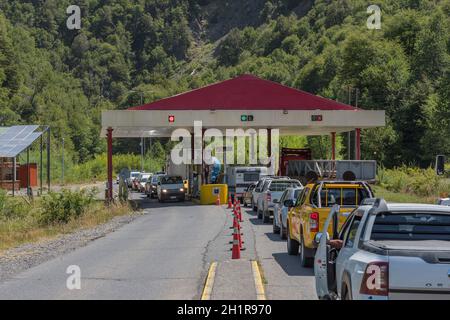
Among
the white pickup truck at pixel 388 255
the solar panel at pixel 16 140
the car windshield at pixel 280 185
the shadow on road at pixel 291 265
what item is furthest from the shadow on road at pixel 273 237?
the solar panel at pixel 16 140

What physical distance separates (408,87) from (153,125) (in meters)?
44.9

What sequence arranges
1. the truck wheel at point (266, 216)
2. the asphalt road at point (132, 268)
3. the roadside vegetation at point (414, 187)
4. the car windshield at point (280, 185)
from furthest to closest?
the roadside vegetation at point (414, 187), the car windshield at point (280, 185), the truck wheel at point (266, 216), the asphalt road at point (132, 268)

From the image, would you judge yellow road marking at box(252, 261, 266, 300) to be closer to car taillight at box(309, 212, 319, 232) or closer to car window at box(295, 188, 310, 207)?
car taillight at box(309, 212, 319, 232)

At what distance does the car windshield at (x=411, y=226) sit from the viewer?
31.8 ft

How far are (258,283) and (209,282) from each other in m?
0.85

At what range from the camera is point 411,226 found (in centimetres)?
986

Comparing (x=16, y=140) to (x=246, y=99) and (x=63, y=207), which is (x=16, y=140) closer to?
Result: (x=246, y=99)

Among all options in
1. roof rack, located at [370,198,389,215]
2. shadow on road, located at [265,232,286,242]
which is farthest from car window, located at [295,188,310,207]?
roof rack, located at [370,198,389,215]

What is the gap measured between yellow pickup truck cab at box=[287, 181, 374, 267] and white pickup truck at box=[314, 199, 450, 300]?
5.06 m

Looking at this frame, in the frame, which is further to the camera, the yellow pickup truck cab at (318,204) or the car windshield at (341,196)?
the car windshield at (341,196)

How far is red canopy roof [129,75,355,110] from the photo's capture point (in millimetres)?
49344

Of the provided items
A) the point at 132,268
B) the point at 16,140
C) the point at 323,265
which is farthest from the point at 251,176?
the point at 323,265

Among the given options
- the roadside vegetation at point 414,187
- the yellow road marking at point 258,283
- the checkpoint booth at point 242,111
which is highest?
the checkpoint booth at point 242,111

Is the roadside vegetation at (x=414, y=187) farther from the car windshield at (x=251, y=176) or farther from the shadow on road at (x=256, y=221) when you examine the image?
the shadow on road at (x=256, y=221)
